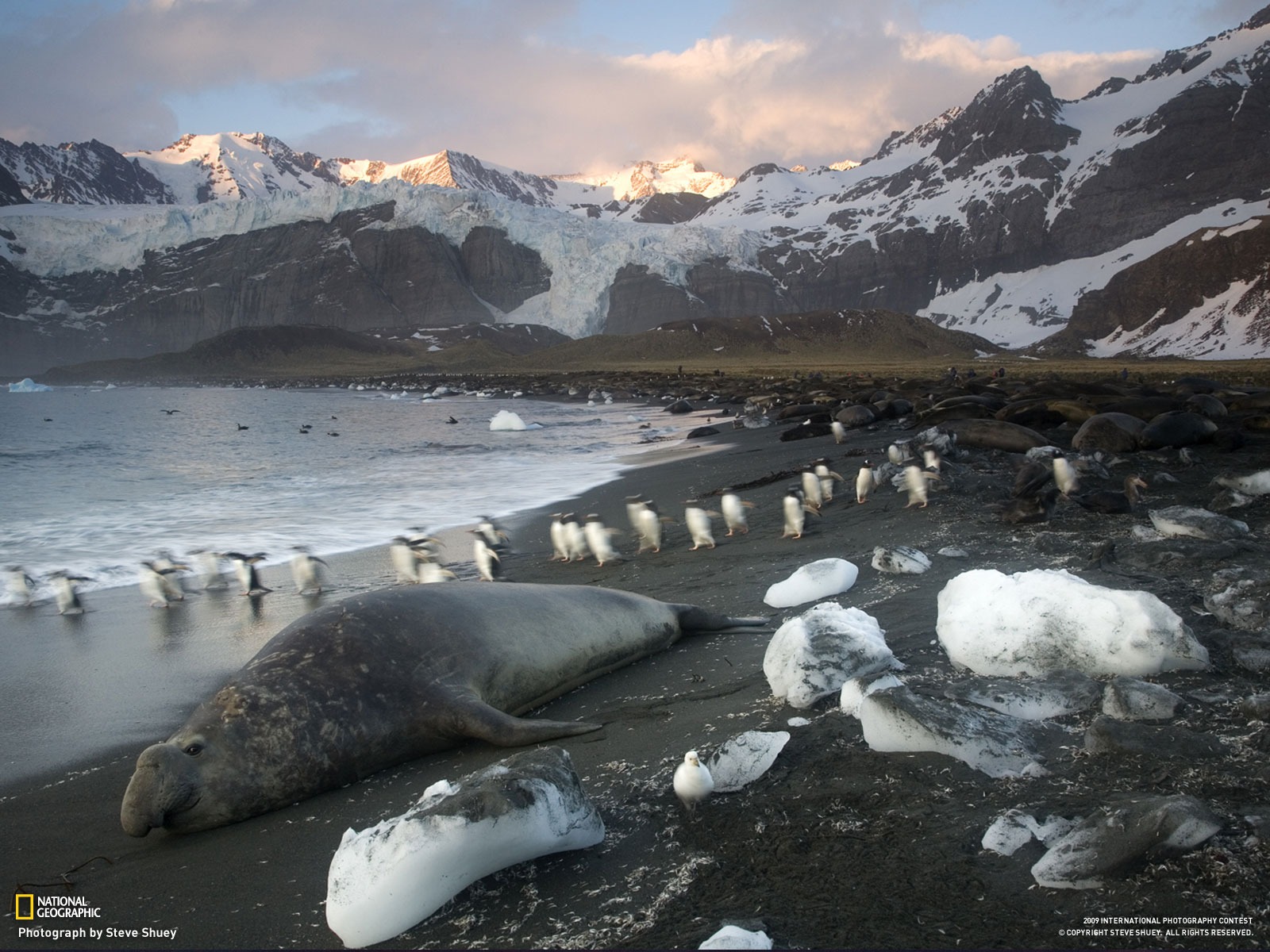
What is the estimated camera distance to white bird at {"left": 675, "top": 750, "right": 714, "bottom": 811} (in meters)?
2.64

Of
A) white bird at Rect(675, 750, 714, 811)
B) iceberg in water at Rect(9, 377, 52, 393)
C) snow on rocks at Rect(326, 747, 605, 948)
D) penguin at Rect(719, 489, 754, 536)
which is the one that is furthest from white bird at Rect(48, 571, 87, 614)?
iceberg in water at Rect(9, 377, 52, 393)

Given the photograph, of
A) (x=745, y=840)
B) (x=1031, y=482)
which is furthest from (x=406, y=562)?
(x=745, y=840)

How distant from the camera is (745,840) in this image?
2.43 meters

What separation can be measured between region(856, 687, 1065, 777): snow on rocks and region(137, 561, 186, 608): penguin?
20.0 ft

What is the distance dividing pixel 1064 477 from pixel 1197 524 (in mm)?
2285

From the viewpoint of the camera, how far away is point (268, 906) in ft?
8.51

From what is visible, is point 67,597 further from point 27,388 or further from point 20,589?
point 27,388

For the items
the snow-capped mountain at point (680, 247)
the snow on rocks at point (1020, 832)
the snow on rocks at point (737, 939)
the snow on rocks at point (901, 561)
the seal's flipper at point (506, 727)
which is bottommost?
the seal's flipper at point (506, 727)

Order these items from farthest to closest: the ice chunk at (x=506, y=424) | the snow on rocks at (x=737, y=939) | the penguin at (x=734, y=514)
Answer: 1. the ice chunk at (x=506, y=424)
2. the penguin at (x=734, y=514)
3. the snow on rocks at (x=737, y=939)

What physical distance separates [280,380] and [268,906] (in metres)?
95.3

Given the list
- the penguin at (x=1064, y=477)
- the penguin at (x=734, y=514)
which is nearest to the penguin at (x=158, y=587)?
the penguin at (x=734, y=514)

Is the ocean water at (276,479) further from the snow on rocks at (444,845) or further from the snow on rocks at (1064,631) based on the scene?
the snow on rocks at (444,845)

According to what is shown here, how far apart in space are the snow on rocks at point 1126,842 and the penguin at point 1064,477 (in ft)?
18.1

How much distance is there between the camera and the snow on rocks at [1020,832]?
7.14 feet
